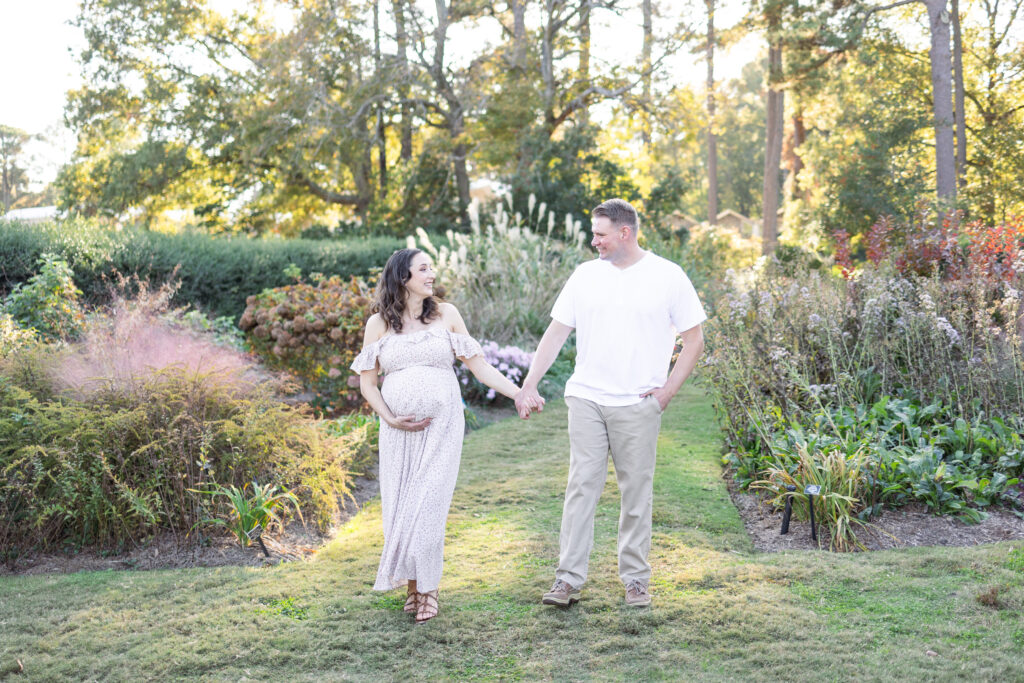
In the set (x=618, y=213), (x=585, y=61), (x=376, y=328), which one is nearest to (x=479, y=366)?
(x=376, y=328)

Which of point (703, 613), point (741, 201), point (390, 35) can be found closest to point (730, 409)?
point (703, 613)

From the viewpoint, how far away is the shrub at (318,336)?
806 cm

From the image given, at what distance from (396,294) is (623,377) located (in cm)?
112

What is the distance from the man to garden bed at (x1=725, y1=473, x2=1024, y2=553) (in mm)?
1289

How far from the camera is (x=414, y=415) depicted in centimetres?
384

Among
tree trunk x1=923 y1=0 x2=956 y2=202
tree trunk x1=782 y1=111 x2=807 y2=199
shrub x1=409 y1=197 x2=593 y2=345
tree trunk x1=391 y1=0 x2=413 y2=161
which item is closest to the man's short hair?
shrub x1=409 y1=197 x2=593 y2=345

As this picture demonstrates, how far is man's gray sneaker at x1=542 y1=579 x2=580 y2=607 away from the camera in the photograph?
3854mm

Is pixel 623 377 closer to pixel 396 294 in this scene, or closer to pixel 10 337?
pixel 396 294

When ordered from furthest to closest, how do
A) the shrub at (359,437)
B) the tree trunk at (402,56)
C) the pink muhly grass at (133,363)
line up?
the tree trunk at (402,56)
the shrub at (359,437)
the pink muhly grass at (133,363)

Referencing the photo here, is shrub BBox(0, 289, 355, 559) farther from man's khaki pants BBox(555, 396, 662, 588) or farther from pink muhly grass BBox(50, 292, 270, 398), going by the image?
man's khaki pants BBox(555, 396, 662, 588)

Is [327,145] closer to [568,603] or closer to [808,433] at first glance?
[808,433]

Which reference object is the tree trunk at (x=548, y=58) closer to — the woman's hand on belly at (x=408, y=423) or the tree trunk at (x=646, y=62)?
the tree trunk at (x=646, y=62)

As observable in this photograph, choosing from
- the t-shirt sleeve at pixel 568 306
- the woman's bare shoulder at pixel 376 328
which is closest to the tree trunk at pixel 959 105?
the t-shirt sleeve at pixel 568 306

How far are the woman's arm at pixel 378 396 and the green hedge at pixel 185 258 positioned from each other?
6197 millimetres
